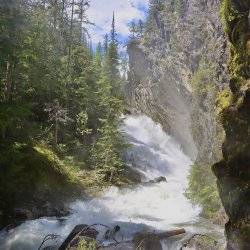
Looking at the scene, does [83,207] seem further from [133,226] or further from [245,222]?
[245,222]

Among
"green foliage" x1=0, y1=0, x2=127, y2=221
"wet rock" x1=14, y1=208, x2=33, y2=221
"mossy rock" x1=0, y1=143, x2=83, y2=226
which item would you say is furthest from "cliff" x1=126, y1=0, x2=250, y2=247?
"wet rock" x1=14, y1=208, x2=33, y2=221

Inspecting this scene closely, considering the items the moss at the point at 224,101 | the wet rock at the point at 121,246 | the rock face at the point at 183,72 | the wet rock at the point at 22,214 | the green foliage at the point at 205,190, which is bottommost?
the wet rock at the point at 121,246

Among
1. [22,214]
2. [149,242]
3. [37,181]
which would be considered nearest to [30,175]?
[37,181]

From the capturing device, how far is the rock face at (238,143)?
10.0 metres

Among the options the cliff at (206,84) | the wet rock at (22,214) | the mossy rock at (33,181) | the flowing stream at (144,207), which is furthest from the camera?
the wet rock at (22,214)

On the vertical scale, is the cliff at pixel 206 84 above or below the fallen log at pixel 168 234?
above

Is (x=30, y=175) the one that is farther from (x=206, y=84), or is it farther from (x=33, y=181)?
(x=206, y=84)

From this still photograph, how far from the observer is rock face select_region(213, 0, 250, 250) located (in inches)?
395

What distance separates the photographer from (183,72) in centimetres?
3738

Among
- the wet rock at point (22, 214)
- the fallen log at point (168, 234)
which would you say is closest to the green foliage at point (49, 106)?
the wet rock at point (22, 214)

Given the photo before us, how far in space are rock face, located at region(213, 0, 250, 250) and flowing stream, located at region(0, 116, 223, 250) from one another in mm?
4451

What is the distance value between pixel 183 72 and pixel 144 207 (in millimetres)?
16278

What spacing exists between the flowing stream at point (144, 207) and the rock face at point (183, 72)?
8.94ft

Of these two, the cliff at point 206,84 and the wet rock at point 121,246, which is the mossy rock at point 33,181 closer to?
the wet rock at point 121,246
